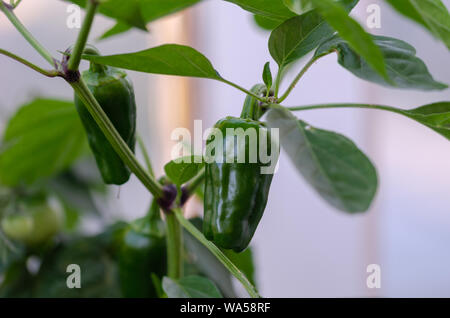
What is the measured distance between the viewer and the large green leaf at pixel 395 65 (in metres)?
0.28

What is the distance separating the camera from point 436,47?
115 cm

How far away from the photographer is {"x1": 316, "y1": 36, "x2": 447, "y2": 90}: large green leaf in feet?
0.91

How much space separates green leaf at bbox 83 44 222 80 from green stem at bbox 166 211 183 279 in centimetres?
14

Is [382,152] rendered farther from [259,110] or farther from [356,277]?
[259,110]

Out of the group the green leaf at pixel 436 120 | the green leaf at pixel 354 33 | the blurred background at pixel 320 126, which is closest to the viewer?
the green leaf at pixel 354 33

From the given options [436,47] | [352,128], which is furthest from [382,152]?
[436,47]

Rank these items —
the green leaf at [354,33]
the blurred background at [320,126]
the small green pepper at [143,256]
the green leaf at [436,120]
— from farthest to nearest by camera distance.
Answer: the blurred background at [320,126] → the small green pepper at [143,256] → the green leaf at [436,120] → the green leaf at [354,33]

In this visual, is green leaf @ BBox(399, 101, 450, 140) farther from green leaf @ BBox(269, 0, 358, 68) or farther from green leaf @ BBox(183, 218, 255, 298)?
green leaf @ BBox(183, 218, 255, 298)

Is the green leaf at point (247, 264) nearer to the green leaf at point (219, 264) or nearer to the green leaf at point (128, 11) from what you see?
the green leaf at point (219, 264)

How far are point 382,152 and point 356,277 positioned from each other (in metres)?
0.39

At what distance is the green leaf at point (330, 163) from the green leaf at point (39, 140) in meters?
0.34

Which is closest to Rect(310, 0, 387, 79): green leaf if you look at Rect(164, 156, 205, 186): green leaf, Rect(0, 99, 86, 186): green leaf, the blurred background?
Rect(164, 156, 205, 186): green leaf

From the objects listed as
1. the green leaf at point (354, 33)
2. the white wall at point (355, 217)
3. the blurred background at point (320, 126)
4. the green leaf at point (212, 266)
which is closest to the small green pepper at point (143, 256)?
the green leaf at point (212, 266)

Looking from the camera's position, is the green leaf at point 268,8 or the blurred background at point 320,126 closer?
the green leaf at point 268,8
